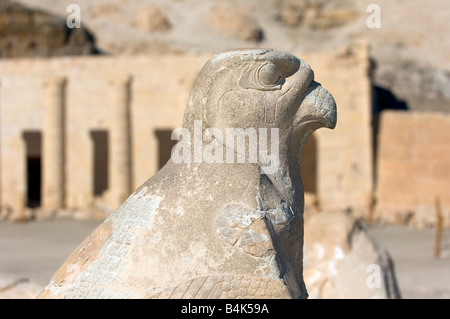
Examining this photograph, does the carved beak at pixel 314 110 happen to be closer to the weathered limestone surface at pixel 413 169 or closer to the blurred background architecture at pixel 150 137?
the blurred background architecture at pixel 150 137

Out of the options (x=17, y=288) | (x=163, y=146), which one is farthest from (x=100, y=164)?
(x=17, y=288)

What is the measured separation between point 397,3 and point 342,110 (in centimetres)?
2788

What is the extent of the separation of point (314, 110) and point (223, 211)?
0.69 meters

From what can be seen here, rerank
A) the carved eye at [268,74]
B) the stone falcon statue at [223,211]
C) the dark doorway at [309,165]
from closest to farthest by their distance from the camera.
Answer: the stone falcon statue at [223,211], the carved eye at [268,74], the dark doorway at [309,165]

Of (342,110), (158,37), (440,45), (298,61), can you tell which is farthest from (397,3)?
(298,61)

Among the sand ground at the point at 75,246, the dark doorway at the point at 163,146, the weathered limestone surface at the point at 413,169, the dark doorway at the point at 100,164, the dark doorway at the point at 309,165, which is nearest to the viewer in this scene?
the sand ground at the point at 75,246

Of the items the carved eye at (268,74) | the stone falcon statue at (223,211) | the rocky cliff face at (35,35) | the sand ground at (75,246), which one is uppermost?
the rocky cliff face at (35,35)

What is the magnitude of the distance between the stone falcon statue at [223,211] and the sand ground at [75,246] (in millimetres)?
4513

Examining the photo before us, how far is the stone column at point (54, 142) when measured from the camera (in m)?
17.1

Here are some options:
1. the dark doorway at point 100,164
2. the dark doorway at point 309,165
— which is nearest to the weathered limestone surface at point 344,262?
the dark doorway at point 309,165

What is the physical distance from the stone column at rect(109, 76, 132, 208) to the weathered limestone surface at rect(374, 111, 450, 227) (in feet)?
20.3

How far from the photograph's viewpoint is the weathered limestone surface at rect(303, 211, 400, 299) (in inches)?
224

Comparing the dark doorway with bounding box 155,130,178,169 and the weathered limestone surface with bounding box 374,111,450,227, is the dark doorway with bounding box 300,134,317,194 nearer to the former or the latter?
the weathered limestone surface with bounding box 374,111,450,227
